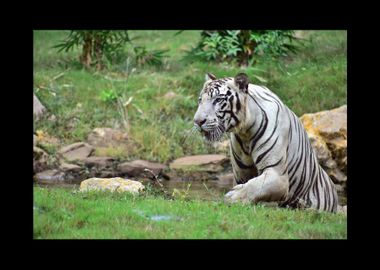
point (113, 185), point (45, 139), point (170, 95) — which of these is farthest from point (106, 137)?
point (113, 185)

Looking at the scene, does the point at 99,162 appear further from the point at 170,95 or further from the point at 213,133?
the point at 213,133

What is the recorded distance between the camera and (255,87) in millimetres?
6957

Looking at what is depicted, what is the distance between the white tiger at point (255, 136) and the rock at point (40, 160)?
414 centimetres

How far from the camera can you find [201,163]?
10688mm

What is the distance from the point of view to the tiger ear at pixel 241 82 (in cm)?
666

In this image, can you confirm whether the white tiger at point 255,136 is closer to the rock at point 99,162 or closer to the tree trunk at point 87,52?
the rock at point 99,162

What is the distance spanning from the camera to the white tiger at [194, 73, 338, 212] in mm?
6539

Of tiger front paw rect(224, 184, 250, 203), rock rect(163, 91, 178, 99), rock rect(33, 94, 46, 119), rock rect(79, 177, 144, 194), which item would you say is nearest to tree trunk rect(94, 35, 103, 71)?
rock rect(163, 91, 178, 99)

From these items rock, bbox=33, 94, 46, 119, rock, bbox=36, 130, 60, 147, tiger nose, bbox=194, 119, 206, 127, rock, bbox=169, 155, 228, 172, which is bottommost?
rock, bbox=169, 155, 228, 172

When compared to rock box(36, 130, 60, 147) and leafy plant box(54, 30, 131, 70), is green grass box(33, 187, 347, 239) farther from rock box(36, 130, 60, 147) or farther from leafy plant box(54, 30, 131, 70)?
leafy plant box(54, 30, 131, 70)

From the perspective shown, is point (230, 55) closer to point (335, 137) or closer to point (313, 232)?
point (335, 137)

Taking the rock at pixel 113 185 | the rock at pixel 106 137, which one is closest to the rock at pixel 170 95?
the rock at pixel 106 137
